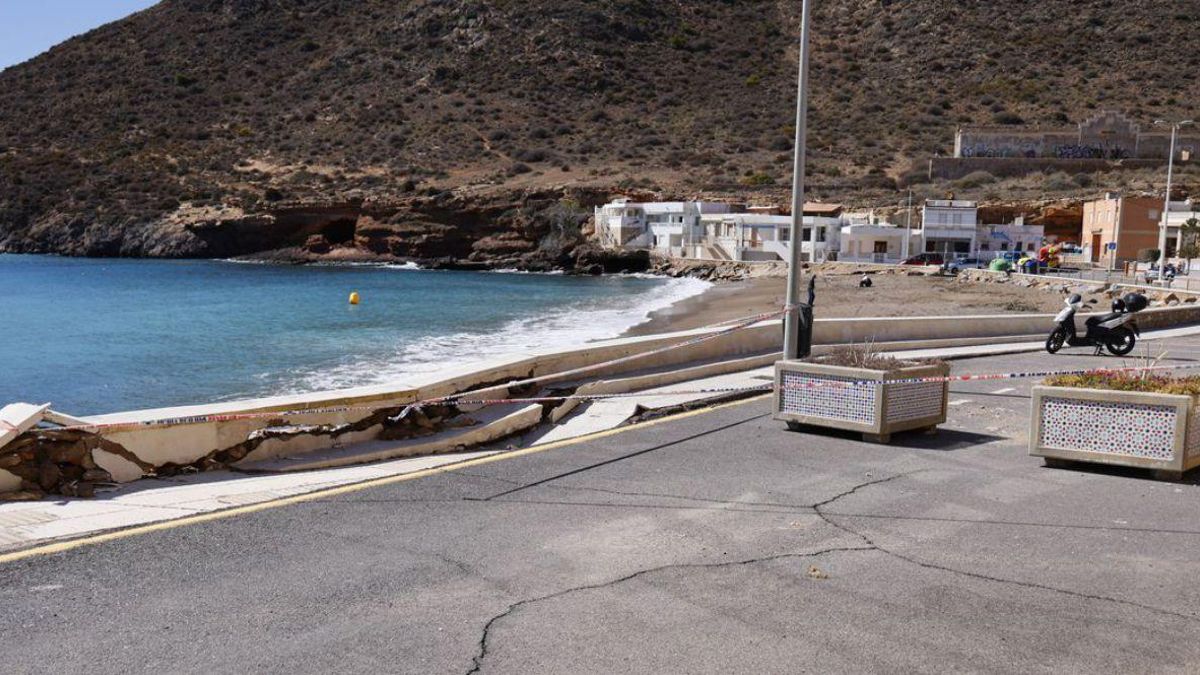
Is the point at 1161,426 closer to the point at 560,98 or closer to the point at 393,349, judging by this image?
the point at 393,349

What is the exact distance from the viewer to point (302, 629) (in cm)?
489

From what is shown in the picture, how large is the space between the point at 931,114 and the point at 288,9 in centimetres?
7326

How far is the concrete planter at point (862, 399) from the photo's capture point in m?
9.41

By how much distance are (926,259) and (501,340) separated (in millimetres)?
37292

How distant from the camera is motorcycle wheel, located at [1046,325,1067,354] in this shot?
1809 cm

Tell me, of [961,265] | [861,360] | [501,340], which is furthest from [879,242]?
[861,360]

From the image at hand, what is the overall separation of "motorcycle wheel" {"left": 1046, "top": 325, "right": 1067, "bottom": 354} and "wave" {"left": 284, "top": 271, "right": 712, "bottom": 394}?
357 inches

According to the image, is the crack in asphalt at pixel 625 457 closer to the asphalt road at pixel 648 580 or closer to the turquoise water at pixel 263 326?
the asphalt road at pixel 648 580

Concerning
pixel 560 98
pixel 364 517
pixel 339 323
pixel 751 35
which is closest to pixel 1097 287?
pixel 339 323

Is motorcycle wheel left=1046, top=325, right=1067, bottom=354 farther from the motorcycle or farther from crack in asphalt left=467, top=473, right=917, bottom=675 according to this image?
crack in asphalt left=467, top=473, right=917, bottom=675

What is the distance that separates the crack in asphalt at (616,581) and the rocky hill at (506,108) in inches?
3111

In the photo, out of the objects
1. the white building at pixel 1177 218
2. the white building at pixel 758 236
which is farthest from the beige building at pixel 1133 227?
the white building at pixel 758 236

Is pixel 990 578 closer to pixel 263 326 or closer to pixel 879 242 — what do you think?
pixel 263 326

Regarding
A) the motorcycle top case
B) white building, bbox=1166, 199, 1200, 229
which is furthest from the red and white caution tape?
white building, bbox=1166, 199, 1200, 229
